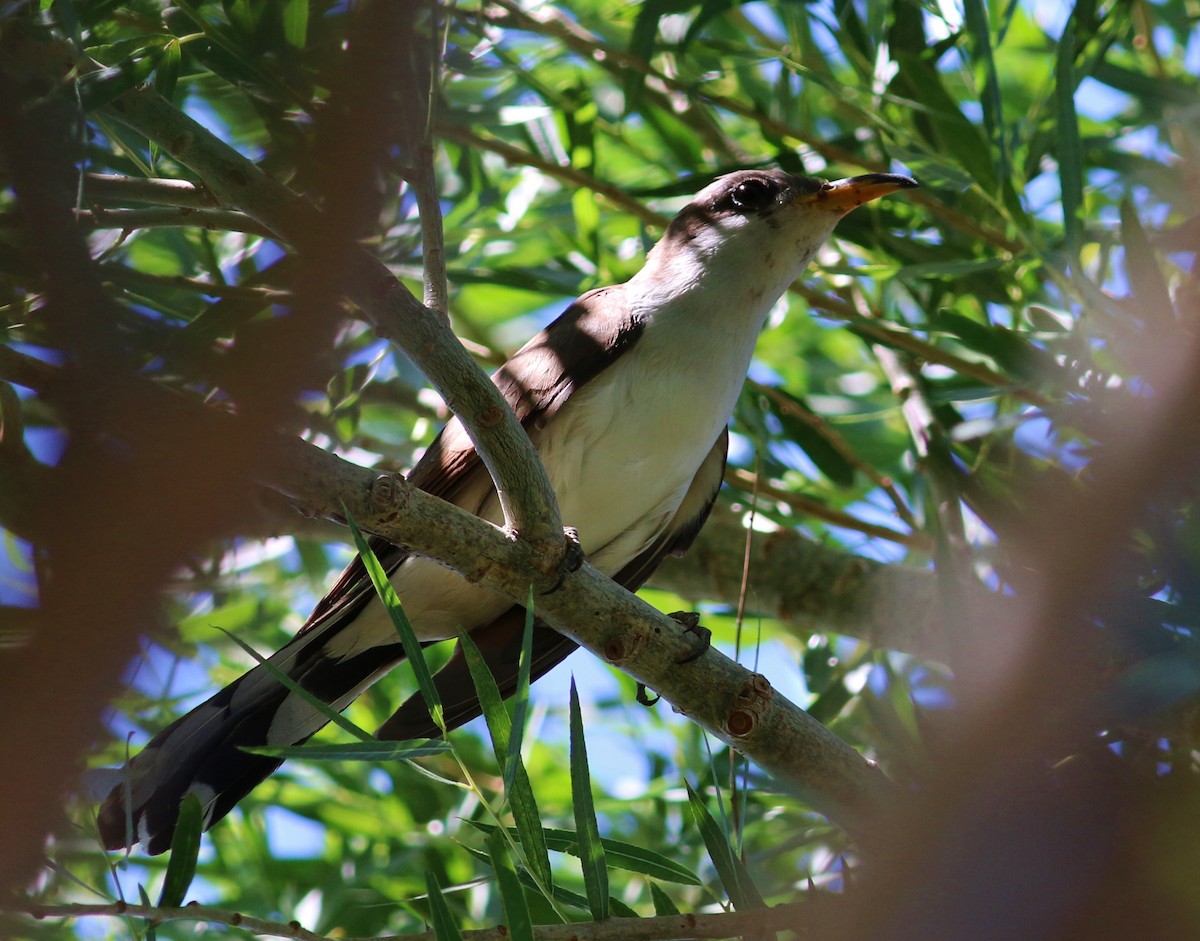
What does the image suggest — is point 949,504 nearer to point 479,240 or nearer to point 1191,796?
point 1191,796

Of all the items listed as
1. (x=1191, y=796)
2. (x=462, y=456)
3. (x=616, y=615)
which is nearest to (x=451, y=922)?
(x=616, y=615)

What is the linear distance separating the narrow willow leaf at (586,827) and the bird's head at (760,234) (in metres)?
1.73

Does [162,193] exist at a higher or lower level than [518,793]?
higher

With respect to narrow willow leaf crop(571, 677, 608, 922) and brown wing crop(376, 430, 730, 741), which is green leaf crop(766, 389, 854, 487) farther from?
narrow willow leaf crop(571, 677, 608, 922)

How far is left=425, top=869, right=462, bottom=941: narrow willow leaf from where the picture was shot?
6.05ft

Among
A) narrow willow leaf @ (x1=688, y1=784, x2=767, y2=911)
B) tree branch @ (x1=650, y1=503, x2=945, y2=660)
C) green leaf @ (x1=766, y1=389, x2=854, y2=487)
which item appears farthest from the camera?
green leaf @ (x1=766, y1=389, x2=854, y2=487)

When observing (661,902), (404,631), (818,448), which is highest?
(818,448)

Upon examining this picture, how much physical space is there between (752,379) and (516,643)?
121 centimetres

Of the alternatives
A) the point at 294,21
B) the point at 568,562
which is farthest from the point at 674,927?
the point at 294,21

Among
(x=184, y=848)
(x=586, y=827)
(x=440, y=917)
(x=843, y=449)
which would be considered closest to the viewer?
(x=440, y=917)

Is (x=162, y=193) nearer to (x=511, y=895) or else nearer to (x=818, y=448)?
(x=511, y=895)

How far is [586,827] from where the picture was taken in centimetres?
208

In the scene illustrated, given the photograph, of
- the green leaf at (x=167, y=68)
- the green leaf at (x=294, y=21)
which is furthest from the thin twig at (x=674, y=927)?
the green leaf at (x=167, y=68)

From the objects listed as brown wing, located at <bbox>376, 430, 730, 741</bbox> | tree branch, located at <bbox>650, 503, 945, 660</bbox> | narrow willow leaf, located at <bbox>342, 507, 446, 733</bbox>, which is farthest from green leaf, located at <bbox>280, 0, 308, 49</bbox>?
tree branch, located at <bbox>650, 503, 945, 660</bbox>
